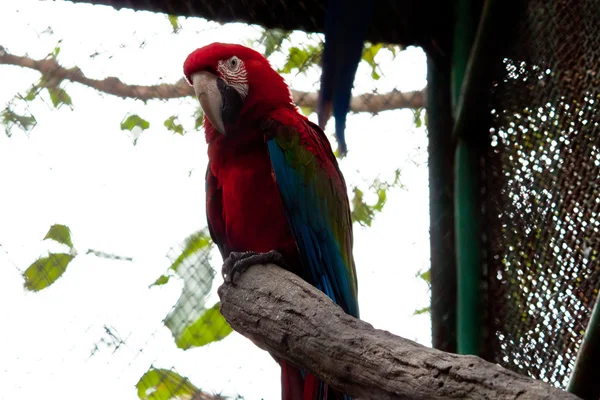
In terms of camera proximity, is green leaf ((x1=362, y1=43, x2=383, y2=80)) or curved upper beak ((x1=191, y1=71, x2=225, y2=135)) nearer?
curved upper beak ((x1=191, y1=71, x2=225, y2=135))

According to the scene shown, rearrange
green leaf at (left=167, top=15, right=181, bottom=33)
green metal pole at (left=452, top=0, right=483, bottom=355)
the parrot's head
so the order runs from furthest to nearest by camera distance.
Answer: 1. green leaf at (left=167, top=15, right=181, bottom=33)
2. green metal pole at (left=452, top=0, right=483, bottom=355)
3. the parrot's head

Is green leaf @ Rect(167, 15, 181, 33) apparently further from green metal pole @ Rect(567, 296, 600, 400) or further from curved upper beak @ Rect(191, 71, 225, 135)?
green metal pole @ Rect(567, 296, 600, 400)

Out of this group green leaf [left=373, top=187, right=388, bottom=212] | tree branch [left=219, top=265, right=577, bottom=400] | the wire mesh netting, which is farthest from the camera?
green leaf [left=373, top=187, right=388, bottom=212]

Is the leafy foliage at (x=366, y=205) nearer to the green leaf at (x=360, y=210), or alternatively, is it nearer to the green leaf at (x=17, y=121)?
the green leaf at (x=360, y=210)

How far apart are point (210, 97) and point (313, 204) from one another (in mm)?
317

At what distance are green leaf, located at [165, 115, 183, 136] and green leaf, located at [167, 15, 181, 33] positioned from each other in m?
0.28

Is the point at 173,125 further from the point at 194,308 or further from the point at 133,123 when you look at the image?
the point at 194,308

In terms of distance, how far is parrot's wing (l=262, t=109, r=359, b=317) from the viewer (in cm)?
134

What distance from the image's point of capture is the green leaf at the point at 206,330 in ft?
6.28

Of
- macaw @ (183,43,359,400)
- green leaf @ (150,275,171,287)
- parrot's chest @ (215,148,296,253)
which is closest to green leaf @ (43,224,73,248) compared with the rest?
green leaf @ (150,275,171,287)

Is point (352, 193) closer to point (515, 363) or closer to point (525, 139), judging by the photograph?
point (525, 139)

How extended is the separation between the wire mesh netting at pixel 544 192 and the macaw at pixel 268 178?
1.21ft

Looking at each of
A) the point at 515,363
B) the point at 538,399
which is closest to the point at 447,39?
the point at 515,363

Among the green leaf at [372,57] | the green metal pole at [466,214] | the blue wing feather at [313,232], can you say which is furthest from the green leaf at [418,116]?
the blue wing feather at [313,232]
